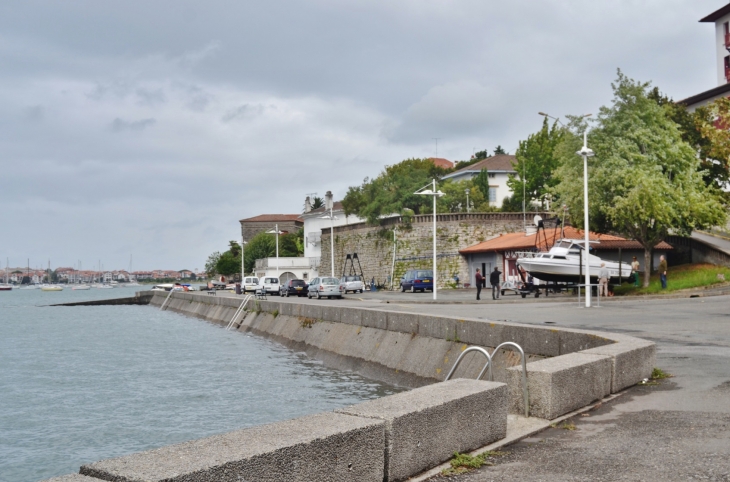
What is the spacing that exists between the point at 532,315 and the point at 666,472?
768 inches

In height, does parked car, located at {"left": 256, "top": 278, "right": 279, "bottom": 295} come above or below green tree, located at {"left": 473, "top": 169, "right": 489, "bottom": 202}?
below

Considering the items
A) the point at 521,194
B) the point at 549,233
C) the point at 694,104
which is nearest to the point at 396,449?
the point at 549,233

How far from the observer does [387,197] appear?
255 ft

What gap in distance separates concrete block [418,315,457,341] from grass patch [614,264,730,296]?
22.4 m

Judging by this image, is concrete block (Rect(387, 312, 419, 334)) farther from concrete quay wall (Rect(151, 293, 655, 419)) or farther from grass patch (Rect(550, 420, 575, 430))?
grass patch (Rect(550, 420, 575, 430))

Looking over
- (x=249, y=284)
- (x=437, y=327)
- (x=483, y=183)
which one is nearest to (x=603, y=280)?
(x=437, y=327)

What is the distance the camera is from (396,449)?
18.7ft

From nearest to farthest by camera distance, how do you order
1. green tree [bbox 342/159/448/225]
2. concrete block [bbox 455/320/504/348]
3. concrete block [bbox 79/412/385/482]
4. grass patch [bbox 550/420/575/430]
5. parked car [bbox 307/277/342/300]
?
concrete block [bbox 79/412/385/482]
grass patch [bbox 550/420/575/430]
concrete block [bbox 455/320/504/348]
parked car [bbox 307/277/342/300]
green tree [bbox 342/159/448/225]

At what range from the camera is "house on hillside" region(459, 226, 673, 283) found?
51.2 meters

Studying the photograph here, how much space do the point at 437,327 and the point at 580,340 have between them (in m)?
6.37

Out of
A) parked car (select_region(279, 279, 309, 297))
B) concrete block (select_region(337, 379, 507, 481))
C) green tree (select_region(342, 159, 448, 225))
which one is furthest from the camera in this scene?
green tree (select_region(342, 159, 448, 225))

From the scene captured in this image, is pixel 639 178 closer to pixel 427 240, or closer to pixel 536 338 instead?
pixel 536 338

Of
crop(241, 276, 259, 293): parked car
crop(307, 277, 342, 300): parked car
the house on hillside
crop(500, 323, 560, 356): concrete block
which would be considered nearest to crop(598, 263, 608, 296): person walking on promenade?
the house on hillside

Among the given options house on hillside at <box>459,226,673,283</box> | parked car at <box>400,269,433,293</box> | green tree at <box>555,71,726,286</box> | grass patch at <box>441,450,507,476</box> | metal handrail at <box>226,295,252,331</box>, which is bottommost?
metal handrail at <box>226,295,252,331</box>
